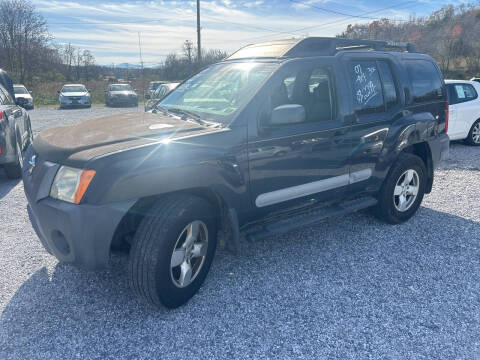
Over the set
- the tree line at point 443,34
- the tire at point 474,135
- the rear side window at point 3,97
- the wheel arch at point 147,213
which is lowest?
the tire at point 474,135

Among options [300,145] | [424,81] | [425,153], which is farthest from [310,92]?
[425,153]

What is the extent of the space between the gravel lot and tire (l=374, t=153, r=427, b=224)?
252mm

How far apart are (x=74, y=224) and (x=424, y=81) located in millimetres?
4142

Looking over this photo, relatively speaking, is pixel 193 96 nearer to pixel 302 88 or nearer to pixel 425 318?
pixel 302 88

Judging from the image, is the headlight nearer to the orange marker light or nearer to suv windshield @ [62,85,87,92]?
the orange marker light

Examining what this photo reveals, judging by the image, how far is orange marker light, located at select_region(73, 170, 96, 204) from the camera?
237cm

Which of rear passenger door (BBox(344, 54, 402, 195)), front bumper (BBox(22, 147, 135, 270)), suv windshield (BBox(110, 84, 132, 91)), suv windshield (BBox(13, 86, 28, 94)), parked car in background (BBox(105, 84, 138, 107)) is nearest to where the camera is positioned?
front bumper (BBox(22, 147, 135, 270))

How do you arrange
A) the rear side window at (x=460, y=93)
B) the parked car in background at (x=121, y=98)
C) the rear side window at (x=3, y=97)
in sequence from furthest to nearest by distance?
1. the parked car in background at (x=121, y=98)
2. the rear side window at (x=460, y=93)
3. the rear side window at (x=3, y=97)

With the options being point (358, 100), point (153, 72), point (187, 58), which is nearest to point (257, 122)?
point (358, 100)

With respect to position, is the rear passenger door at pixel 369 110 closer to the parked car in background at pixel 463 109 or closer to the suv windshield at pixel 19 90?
the parked car in background at pixel 463 109

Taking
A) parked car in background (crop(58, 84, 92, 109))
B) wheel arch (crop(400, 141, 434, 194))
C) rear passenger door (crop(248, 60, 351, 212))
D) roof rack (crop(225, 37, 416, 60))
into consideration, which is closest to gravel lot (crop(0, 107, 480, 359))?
rear passenger door (crop(248, 60, 351, 212))

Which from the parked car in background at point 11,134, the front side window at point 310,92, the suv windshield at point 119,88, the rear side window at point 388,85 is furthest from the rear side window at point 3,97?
the suv windshield at point 119,88

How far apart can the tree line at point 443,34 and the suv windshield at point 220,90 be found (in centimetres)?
2784

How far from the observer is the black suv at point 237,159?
2484 mm
